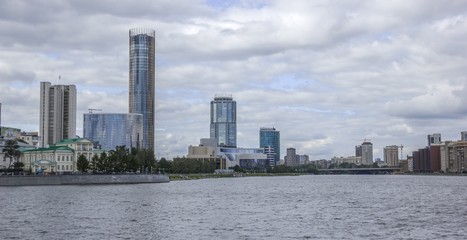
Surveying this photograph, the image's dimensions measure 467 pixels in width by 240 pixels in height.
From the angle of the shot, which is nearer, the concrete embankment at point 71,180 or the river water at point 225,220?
the river water at point 225,220

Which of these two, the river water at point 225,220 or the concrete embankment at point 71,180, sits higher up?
the concrete embankment at point 71,180

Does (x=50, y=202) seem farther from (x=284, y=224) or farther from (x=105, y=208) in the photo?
(x=284, y=224)

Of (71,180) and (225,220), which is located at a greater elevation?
(71,180)

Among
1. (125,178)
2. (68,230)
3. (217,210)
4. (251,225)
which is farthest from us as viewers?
(125,178)

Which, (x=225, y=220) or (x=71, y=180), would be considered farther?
(x=71, y=180)

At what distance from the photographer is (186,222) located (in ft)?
244

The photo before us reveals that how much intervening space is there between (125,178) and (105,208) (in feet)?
327

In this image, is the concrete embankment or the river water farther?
the concrete embankment

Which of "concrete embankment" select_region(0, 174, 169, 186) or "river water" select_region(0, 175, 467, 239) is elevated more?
"concrete embankment" select_region(0, 174, 169, 186)

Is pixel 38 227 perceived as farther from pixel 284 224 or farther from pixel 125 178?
pixel 125 178

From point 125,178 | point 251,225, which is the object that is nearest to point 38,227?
point 251,225

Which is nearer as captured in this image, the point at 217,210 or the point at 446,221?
the point at 446,221

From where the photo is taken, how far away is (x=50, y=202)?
104 meters

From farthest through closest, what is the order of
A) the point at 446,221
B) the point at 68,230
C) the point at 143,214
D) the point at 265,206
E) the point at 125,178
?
the point at 125,178 < the point at 265,206 < the point at 143,214 < the point at 446,221 < the point at 68,230
